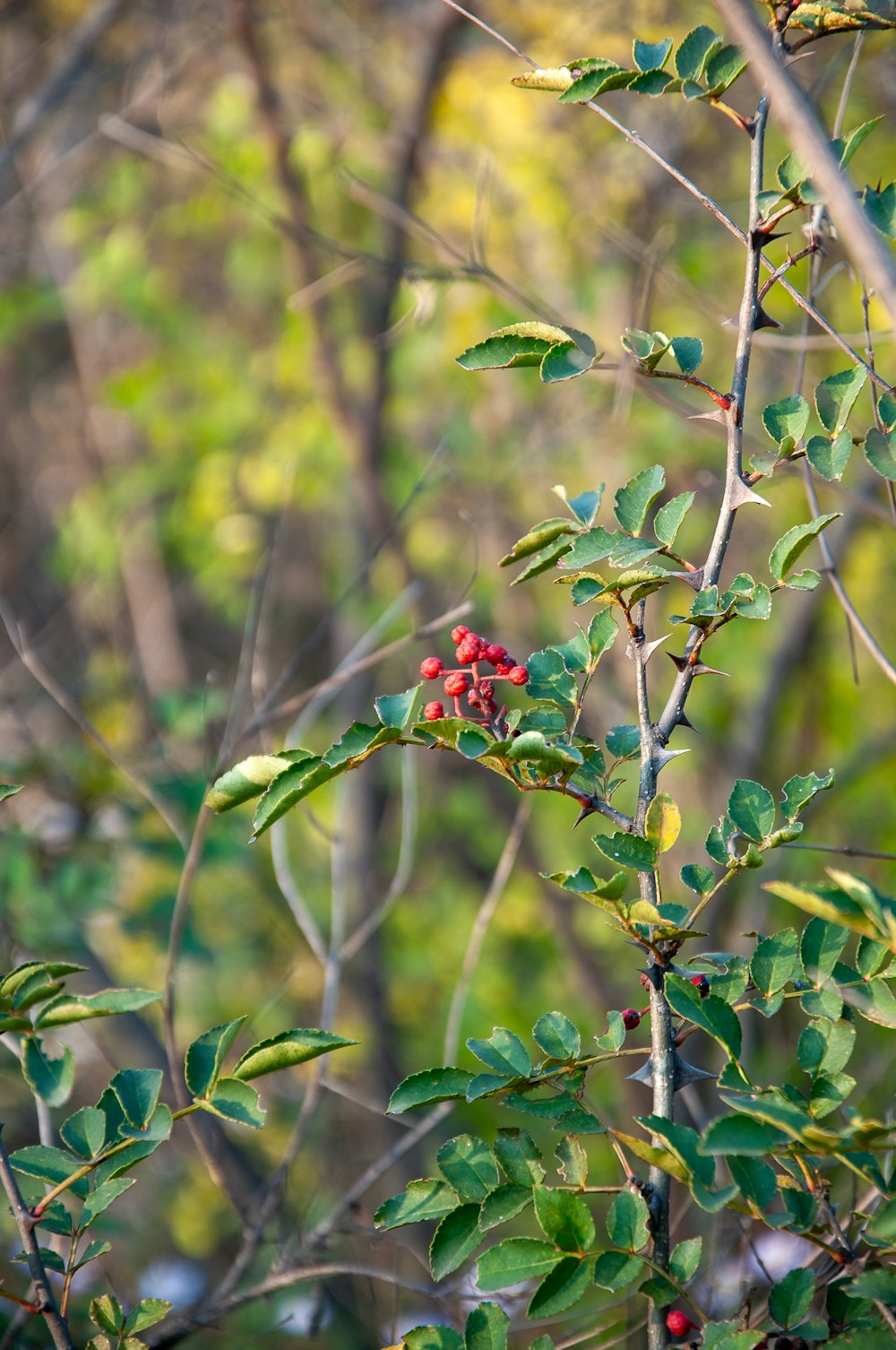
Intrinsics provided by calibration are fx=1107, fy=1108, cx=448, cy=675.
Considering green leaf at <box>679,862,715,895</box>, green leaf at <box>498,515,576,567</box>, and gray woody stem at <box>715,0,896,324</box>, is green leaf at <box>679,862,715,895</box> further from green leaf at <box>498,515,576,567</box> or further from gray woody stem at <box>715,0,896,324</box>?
gray woody stem at <box>715,0,896,324</box>

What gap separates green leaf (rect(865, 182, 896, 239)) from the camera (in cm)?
80

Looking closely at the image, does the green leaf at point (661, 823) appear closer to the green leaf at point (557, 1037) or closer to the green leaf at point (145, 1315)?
the green leaf at point (557, 1037)

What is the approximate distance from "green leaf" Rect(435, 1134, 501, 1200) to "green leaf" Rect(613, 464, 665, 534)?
478 millimetres

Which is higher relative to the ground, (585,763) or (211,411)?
(211,411)

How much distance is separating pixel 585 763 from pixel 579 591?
130mm

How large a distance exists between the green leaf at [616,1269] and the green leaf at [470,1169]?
0.10 meters

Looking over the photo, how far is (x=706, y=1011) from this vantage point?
2.43 ft

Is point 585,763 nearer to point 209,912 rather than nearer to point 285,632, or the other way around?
point 209,912

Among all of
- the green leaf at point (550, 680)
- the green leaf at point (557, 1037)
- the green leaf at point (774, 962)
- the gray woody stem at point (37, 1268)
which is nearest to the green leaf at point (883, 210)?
the green leaf at point (550, 680)

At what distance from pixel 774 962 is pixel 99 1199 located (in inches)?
20.3

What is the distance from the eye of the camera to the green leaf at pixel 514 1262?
0.74 m

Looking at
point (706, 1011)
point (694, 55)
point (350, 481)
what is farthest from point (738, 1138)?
point (350, 481)

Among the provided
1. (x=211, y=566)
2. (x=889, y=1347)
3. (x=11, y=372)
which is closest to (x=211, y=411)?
(x=211, y=566)

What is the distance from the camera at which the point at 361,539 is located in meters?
3.86
